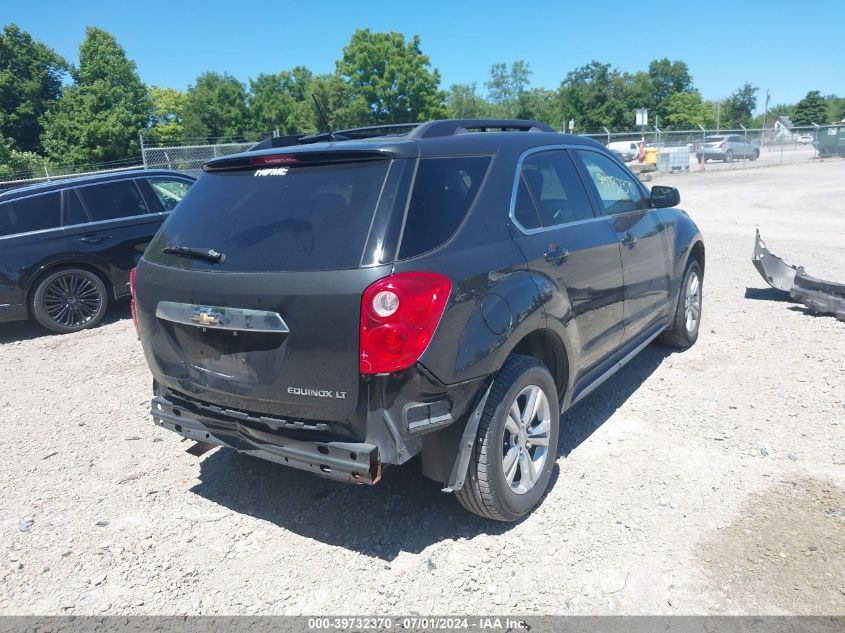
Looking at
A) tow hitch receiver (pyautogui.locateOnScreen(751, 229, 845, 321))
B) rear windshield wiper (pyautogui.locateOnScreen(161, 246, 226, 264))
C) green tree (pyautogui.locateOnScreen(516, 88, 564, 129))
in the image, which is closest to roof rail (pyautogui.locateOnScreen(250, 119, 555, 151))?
rear windshield wiper (pyautogui.locateOnScreen(161, 246, 226, 264))

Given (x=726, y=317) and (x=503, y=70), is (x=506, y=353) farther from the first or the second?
(x=503, y=70)

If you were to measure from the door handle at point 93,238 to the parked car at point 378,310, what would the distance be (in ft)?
16.1

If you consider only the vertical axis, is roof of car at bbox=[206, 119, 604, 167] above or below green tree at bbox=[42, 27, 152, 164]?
below

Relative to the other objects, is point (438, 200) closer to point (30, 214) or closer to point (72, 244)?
point (72, 244)

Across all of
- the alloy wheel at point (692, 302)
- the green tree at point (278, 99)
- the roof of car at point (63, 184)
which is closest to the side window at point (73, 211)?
the roof of car at point (63, 184)

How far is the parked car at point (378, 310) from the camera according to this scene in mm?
2578

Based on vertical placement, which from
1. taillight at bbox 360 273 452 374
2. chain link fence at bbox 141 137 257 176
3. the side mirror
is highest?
chain link fence at bbox 141 137 257 176

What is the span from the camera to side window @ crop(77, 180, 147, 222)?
773 cm

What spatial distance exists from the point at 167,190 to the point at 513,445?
7025 millimetres

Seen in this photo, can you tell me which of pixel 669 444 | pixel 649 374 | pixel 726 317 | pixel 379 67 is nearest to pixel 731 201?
pixel 726 317

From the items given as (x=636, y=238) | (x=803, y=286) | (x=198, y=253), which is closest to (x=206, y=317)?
(x=198, y=253)

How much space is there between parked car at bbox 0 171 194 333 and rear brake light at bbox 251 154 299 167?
4777 millimetres

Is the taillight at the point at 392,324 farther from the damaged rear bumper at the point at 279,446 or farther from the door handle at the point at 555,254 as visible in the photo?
the door handle at the point at 555,254

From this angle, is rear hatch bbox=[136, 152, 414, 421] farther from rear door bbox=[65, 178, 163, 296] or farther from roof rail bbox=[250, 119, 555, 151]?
rear door bbox=[65, 178, 163, 296]
